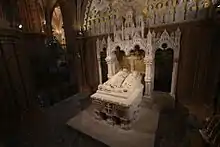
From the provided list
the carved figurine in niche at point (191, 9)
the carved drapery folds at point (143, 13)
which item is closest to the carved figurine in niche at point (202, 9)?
the carved drapery folds at point (143, 13)

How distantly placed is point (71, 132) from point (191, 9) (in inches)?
168

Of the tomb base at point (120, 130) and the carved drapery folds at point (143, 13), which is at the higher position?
the carved drapery folds at point (143, 13)

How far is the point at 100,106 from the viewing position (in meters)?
3.61

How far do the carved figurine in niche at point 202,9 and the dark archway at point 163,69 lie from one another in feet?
3.50

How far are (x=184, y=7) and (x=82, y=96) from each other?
4553 millimetres

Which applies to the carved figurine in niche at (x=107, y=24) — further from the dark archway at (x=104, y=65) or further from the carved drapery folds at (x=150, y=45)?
the dark archway at (x=104, y=65)

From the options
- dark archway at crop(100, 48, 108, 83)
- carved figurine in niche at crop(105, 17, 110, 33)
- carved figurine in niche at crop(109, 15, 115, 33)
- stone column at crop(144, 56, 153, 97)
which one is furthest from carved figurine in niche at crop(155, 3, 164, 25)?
dark archway at crop(100, 48, 108, 83)

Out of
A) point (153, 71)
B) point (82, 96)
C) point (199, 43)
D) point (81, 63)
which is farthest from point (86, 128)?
point (199, 43)

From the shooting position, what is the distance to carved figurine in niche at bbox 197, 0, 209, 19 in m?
3.04

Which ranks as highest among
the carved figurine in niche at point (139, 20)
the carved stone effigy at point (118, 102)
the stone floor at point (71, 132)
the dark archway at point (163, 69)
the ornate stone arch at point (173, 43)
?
the carved figurine in niche at point (139, 20)

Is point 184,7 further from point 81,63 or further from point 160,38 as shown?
point 81,63

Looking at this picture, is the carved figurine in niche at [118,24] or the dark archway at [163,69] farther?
the carved figurine in niche at [118,24]

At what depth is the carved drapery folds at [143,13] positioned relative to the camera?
323cm

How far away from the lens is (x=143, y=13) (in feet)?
12.7
